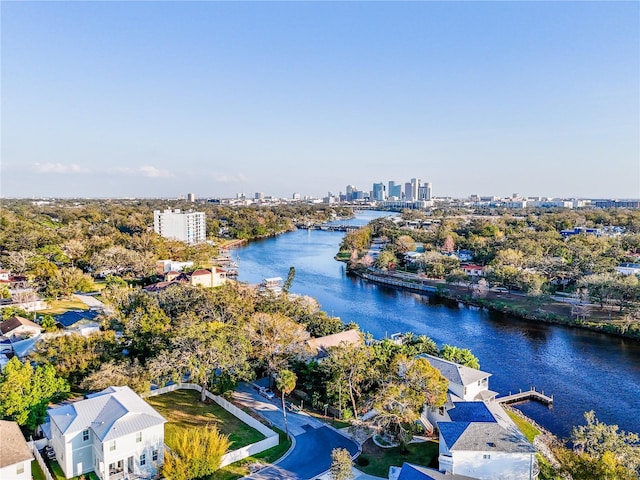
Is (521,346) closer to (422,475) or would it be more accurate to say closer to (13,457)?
(422,475)

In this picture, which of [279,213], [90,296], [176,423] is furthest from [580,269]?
[279,213]

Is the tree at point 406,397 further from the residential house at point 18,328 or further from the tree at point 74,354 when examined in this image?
the residential house at point 18,328

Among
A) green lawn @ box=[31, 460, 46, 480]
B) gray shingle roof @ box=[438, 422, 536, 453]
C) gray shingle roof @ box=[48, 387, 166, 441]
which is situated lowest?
green lawn @ box=[31, 460, 46, 480]

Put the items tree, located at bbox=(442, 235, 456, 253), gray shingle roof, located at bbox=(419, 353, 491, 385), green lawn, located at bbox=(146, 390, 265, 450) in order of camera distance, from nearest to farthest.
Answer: green lawn, located at bbox=(146, 390, 265, 450) < gray shingle roof, located at bbox=(419, 353, 491, 385) < tree, located at bbox=(442, 235, 456, 253)

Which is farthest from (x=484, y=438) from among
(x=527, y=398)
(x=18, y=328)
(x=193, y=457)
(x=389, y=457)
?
(x=18, y=328)

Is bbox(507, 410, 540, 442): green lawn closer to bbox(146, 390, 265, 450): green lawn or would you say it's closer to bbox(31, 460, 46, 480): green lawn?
bbox(146, 390, 265, 450): green lawn

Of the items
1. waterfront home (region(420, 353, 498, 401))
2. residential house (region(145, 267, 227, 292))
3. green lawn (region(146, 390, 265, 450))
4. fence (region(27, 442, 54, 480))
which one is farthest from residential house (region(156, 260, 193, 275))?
→ waterfront home (region(420, 353, 498, 401))
